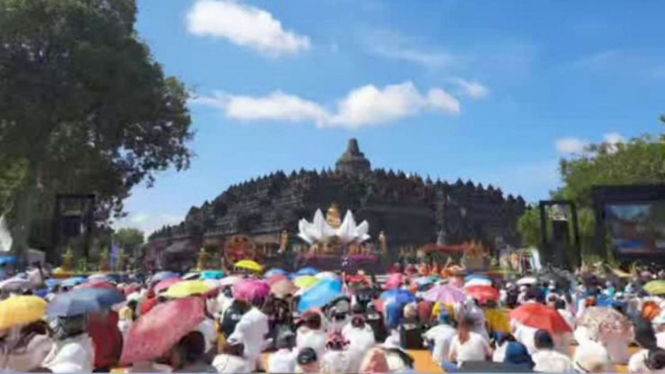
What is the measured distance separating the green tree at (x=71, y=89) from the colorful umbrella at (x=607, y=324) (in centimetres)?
2492

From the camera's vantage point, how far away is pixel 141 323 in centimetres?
581

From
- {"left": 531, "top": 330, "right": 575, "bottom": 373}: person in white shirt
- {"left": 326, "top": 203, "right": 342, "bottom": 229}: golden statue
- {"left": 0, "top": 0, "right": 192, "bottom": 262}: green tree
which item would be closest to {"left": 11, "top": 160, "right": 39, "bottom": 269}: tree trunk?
{"left": 0, "top": 0, "right": 192, "bottom": 262}: green tree

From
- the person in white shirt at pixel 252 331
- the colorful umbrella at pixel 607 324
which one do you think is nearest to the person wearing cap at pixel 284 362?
the person in white shirt at pixel 252 331

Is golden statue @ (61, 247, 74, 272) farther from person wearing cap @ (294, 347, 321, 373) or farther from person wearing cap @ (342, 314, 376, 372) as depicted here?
person wearing cap @ (294, 347, 321, 373)

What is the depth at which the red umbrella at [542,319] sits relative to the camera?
795cm

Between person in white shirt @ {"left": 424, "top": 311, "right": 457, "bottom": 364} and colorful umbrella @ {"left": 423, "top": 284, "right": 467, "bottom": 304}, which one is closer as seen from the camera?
person in white shirt @ {"left": 424, "top": 311, "right": 457, "bottom": 364}

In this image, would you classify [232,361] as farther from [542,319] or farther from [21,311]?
[542,319]

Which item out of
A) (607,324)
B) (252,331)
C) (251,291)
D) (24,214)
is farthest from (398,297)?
(24,214)

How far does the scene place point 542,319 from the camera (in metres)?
8.11

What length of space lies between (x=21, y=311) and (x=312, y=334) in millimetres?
2919

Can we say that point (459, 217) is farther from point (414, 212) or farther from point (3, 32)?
point (3, 32)

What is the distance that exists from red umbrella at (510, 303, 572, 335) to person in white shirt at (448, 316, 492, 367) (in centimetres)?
73

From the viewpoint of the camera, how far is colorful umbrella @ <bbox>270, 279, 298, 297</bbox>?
527 inches

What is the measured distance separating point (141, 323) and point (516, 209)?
247ft
